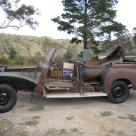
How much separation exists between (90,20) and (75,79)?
21564mm

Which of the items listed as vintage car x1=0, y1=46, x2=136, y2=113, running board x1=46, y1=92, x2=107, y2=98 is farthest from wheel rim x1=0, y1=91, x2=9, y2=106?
running board x1=46, y1=92, x2=107, y2=98

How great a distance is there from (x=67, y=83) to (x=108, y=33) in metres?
21.8

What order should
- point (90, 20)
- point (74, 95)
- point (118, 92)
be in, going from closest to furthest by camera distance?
point (74, 95) < point (118, 92) < point (90, 20)

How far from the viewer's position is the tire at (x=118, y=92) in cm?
877

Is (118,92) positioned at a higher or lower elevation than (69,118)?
higher

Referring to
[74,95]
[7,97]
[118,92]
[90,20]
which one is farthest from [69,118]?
[90,20]

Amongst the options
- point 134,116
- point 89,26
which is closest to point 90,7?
point 89,26

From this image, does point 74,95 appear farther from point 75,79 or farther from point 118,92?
point 118,92

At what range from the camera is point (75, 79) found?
867cm

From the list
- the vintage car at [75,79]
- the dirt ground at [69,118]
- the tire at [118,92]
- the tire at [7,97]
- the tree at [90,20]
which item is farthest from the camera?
the tree at [90,20]

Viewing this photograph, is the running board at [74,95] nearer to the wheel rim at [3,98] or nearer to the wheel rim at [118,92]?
the wheel rim at [118,92]

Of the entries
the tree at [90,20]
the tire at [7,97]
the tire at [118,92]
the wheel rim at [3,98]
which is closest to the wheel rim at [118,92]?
the tire at [118,92]

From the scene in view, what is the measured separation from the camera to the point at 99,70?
8930 mm

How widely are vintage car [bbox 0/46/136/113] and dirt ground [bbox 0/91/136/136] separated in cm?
31
